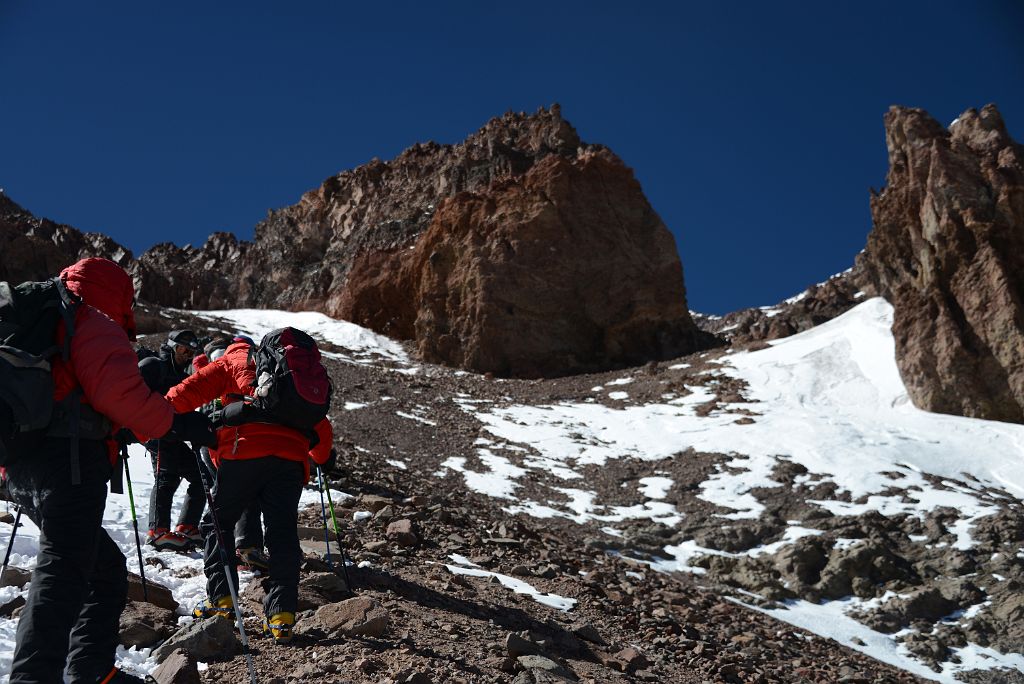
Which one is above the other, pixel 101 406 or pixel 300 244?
pixel 300 244

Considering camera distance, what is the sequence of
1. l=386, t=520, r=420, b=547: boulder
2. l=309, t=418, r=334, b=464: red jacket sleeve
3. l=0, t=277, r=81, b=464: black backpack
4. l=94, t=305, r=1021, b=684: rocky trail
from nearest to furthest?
l=0, t=277, r=81, b=464: black backpack, l=94, t=305, r=1021, b=684: rocky trail, l=309, t=418, r=334, b=464: red jacket sleeve, l=386, t=520, r=420, b=547: boulder

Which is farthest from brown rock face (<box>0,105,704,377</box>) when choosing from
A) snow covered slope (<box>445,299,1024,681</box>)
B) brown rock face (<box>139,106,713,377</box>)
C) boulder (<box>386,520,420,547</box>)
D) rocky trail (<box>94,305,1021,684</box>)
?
boulder (<box>386,520,420,547</box>)

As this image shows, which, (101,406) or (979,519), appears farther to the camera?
(979,519)

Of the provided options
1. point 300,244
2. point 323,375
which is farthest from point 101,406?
point 300,244

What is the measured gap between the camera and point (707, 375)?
98.7ft

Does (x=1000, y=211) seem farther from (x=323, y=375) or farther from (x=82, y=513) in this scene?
(x=82, y=513)

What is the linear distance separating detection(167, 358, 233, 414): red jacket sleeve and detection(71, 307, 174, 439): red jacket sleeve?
1.36m

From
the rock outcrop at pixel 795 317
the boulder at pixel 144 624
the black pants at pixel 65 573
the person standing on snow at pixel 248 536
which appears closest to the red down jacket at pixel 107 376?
the black pants at pixel 65 573

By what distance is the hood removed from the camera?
3703mm

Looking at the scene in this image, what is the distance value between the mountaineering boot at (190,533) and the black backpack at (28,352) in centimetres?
354

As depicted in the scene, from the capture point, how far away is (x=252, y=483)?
4961 mm

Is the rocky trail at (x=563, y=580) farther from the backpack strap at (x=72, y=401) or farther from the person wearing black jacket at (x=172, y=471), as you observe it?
the backpack strap at (x=72, y=401)

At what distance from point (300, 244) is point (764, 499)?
230 feet

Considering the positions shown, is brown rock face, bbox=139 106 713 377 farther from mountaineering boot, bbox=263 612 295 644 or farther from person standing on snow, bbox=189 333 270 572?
mountaineering boot, bbox=263 612 295 644
